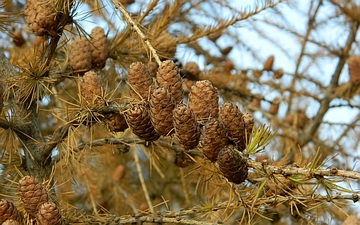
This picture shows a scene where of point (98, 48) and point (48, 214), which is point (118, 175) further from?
point (48, 214)

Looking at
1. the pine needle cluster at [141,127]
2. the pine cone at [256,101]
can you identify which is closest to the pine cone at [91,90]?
the pine needle cluster at [141,127]

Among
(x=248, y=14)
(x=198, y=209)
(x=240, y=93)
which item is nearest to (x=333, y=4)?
(x=240, y=93)

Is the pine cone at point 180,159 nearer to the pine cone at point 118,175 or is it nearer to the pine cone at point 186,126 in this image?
the pine cone at point 186,126

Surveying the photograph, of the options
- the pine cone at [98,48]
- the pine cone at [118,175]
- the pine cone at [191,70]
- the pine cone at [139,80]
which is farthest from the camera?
the pine cone at [118,175]

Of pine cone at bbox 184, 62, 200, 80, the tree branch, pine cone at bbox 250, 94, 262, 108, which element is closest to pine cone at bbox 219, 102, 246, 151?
pine cone at bbox 184, 62, 200, 80

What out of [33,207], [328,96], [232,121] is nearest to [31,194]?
[33,207]

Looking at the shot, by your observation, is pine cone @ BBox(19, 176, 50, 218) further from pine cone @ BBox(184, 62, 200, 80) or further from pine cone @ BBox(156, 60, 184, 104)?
pine cone @ BBox(184, 62, 200, 80)
